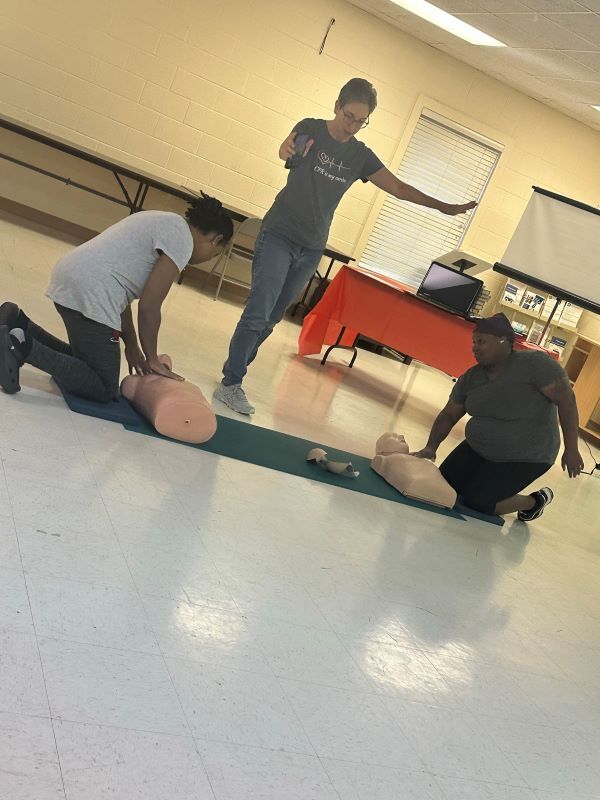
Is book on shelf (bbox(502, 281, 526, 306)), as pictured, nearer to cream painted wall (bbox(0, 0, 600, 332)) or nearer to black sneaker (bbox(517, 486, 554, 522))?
cream painted wall (bbox(0, 0, 600, 332))

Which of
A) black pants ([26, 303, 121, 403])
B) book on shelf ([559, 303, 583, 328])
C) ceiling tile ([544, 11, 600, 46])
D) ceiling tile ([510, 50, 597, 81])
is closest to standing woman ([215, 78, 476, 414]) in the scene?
black pants ([26, 303, 121, 403])

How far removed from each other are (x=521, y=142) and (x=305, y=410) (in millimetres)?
5517

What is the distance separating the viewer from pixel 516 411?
404 cm

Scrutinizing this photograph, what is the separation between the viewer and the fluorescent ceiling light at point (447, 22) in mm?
7336

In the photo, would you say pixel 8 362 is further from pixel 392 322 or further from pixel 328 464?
pixel 392 322

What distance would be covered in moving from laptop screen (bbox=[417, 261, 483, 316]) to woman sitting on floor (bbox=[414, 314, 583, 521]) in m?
2.02

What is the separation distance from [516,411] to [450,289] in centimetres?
234

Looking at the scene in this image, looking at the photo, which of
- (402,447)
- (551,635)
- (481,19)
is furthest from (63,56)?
(551,635)

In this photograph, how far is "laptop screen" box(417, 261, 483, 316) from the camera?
6.16 metres

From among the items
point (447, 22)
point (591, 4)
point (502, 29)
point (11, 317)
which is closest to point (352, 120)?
point (11, 317)

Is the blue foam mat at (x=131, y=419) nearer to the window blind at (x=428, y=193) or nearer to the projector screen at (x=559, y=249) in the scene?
the projector screen at (x=559, y=249)

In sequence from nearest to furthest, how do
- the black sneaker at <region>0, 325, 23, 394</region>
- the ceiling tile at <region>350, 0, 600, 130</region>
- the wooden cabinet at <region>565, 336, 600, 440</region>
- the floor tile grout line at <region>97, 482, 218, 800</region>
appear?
the floor tile grout line at <region>97, 482, 218, 800</region>
the black sneaker at <region>0, 325, 23, 394</region>
the ceiling tile at <region>350, 0, 600, 130</region>
the wooden cabinet at <region>565, 336, 600, 440</region>

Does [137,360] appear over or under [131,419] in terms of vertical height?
over

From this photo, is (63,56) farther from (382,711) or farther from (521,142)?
(382,711)
